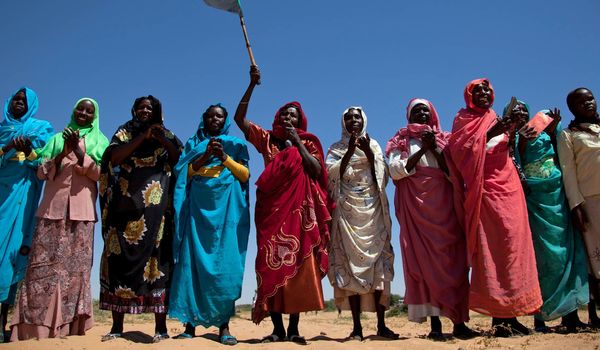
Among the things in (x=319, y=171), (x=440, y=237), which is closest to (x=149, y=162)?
(x=319, y=171)

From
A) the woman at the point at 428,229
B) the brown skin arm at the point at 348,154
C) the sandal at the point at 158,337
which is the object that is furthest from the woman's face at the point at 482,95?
the sandal at the point at 158,337

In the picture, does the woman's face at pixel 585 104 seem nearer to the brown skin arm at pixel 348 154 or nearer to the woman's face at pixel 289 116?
the brown skin arm at pixel 348 154

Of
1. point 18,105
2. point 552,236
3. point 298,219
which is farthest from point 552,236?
point 18,105

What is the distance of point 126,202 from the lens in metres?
5.76

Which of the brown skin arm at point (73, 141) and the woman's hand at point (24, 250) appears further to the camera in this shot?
the woman's hand at point (24, 250)

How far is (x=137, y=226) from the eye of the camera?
5.68m

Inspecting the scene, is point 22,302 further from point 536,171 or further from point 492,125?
point 536,171

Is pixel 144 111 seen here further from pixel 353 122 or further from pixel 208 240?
pixel 353 122

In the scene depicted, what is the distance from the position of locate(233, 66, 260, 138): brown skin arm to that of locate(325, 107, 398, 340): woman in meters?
1.15

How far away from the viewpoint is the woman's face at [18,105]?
6.98 m

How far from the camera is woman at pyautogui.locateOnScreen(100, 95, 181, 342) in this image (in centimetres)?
554

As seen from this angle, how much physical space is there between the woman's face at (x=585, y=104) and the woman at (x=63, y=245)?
6.01m

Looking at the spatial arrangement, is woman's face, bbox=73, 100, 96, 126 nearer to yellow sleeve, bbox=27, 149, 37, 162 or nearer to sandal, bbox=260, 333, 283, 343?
yellow sleeve, bbox=27, 149, 37, 162

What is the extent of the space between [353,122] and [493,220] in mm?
2021
